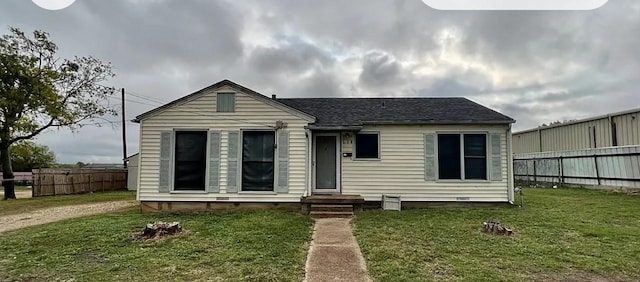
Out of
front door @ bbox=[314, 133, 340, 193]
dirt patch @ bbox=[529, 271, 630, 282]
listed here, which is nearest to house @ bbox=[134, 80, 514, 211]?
front door @ bbox=[314, 133, 340, 193]

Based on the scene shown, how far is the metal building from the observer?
14305 mm

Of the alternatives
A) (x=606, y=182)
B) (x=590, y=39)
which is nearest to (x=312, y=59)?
(x=590, y=39)

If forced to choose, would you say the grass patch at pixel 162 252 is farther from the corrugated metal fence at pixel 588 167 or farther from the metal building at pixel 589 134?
the metal building at pixel 589 134

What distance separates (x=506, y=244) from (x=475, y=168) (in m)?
4.54

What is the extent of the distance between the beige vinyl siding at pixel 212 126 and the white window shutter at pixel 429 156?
3.33 metres

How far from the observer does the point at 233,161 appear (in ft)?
33.9

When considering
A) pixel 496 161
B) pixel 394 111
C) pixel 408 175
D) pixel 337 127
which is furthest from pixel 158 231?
pixel 496 161

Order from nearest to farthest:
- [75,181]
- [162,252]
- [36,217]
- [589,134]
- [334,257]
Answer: [334,257]
[162,252]
[36,217]
[589,134]
[75,181]

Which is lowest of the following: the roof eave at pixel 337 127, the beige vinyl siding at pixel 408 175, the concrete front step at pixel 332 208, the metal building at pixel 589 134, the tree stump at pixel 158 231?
the tree stump at pixel 158 231

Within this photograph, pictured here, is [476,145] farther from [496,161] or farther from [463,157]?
[496,161]

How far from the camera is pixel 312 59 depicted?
15898mm

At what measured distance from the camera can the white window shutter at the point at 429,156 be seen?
34.8 feet

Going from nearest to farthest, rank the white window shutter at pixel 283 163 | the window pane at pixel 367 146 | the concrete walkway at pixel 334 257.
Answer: the concrete walkway at pixel 334 257 < the white window shutter at pixel 283 163 < the window pane at pixel 367 146

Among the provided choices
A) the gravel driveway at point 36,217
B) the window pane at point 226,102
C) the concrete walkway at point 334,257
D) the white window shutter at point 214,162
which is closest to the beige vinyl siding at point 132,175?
the gravel driveway at point 36,217
